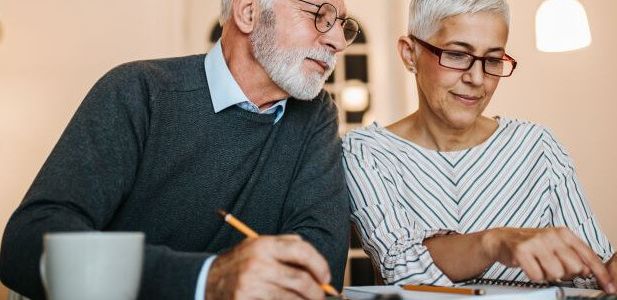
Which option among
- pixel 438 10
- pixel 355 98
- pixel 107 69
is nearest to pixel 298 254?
pixel 438 10

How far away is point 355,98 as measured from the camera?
169 inches

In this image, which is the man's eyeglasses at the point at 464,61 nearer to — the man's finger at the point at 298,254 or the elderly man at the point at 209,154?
the elderly man at the point at 209,154

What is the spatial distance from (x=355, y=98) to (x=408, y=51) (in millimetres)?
2532

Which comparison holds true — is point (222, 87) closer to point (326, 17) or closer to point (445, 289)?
point (326, 17)

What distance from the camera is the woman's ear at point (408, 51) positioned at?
175cm

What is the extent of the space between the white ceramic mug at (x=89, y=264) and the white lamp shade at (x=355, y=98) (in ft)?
12.0

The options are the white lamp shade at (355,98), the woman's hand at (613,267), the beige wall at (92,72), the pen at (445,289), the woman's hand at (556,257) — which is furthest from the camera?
the white lamp shade at (355,98)

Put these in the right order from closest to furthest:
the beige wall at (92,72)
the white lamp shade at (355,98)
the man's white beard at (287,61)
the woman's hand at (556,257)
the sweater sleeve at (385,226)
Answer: the woman's hand at (556,257), the sweater sleeve at (385,226), the man's white beard at (287,61), the beige wall at (92,72), the white lamp shade at (355,98)

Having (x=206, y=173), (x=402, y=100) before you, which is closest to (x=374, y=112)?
(x=402, y=100)

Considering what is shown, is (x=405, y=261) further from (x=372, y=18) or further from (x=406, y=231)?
(x=372, y=18)

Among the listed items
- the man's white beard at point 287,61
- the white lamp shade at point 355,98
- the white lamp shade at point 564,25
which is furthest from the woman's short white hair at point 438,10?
the white lamp shade at point 355,98

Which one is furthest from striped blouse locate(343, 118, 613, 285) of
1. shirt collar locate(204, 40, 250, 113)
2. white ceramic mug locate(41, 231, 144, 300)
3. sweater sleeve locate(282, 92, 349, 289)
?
white ceramic mug locate(41, 231, 144, 300)

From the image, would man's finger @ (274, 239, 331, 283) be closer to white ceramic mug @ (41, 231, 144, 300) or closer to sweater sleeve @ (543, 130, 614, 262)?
white ceramic mug @ (41, 231, 144, 300)

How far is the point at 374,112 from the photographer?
429 cm
